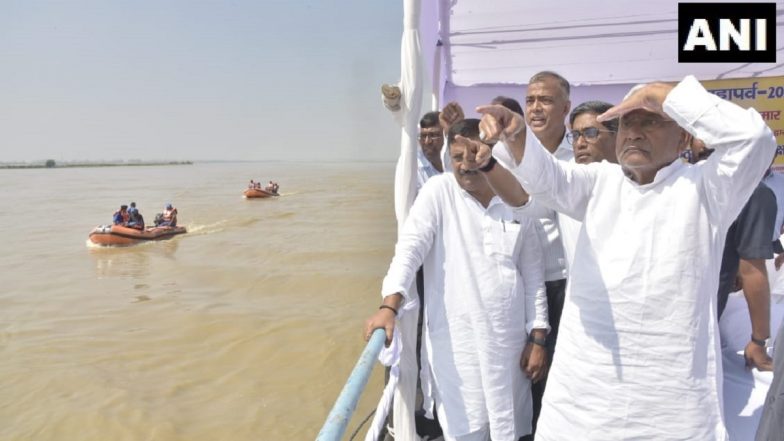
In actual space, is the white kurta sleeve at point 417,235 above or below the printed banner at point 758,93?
below

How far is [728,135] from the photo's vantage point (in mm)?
1175

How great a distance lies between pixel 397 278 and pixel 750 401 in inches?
50.3

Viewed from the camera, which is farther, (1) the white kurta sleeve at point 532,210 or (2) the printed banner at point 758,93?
(2) the printed banner at point 758,93

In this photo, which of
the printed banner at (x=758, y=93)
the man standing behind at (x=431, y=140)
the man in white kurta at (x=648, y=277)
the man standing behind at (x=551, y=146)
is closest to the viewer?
the man in white kurta at (x=648, y=277)

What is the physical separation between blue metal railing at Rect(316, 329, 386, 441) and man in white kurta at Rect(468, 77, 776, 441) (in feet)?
1.76

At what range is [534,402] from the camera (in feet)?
6.82

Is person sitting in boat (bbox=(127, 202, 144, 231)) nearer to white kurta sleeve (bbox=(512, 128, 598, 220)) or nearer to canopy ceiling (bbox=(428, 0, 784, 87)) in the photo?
canopy ceiling (bbox=(428, 0, 784, 87))

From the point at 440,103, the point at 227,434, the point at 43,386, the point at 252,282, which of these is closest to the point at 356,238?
the point at 252,282

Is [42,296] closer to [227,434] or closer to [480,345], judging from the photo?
[227,434]

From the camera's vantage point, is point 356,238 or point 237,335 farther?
point 356,238

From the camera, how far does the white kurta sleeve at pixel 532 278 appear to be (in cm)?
190

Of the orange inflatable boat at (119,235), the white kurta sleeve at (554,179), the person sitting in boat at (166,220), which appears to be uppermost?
the white kurta sleeve at (554,179)

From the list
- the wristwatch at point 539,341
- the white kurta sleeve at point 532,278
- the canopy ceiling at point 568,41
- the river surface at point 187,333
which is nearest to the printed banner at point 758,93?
the canopy ceiling at point 568,41

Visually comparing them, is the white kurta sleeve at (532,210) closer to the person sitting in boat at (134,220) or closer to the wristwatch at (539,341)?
the wristwatch at (539,341)
